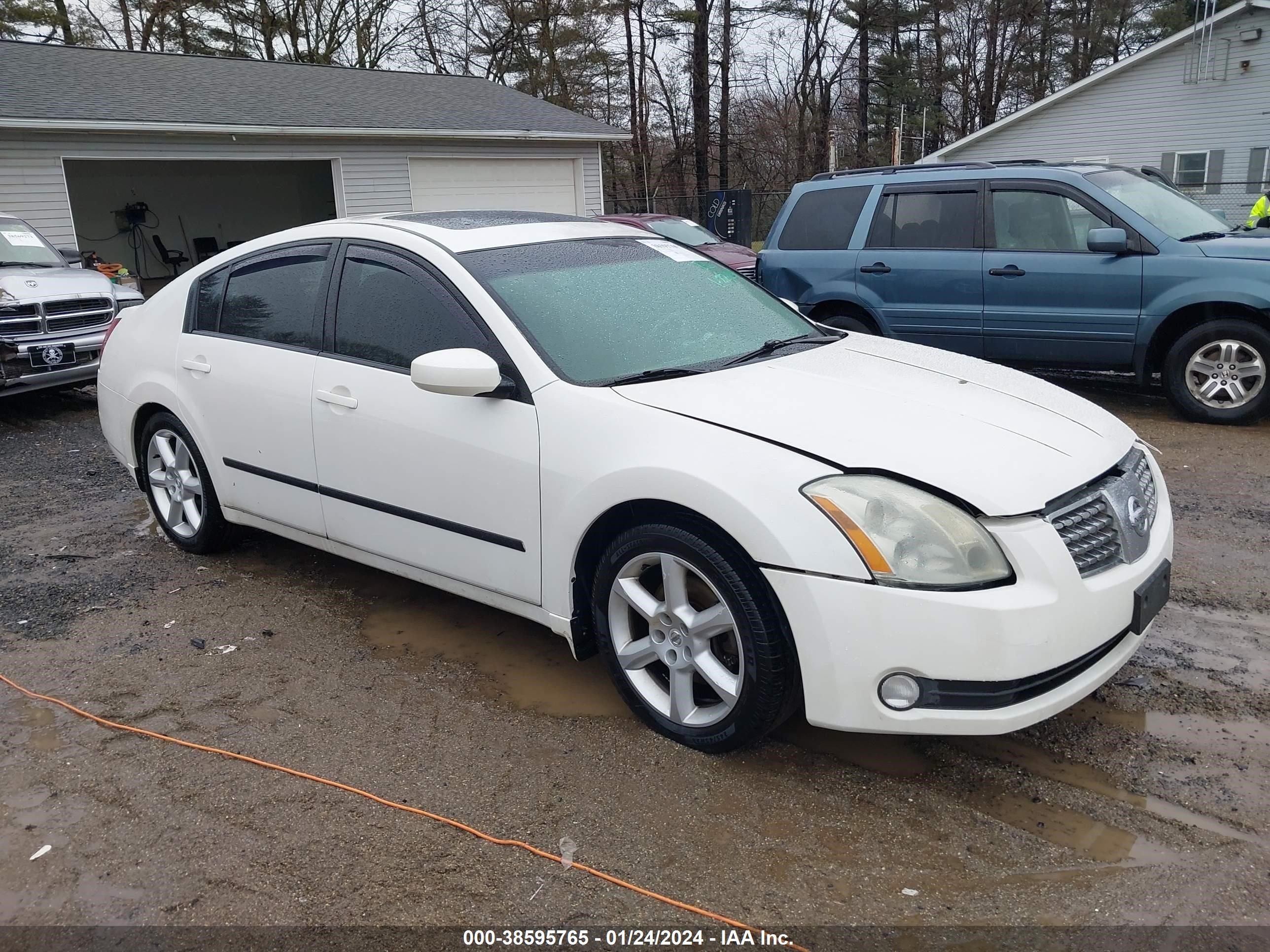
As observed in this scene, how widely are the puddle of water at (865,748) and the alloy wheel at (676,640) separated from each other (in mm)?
315

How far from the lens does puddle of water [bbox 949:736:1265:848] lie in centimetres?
273

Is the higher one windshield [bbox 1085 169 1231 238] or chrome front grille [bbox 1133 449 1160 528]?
windshield [bbox 1085 169 1231 238]

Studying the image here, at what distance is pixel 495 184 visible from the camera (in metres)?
18.5

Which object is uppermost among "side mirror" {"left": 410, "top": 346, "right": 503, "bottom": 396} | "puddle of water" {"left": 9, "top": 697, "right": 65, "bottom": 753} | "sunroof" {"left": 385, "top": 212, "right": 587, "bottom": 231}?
"sunroof" {"left": 385, "top": 212, "right": 587, "bottom": 231}

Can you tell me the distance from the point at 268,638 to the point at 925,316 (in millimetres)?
5668

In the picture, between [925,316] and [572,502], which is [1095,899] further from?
[925,316]

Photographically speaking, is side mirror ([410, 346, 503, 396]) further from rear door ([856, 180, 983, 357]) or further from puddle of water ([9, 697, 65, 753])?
A: rear door ([856, 180, 983, 357])

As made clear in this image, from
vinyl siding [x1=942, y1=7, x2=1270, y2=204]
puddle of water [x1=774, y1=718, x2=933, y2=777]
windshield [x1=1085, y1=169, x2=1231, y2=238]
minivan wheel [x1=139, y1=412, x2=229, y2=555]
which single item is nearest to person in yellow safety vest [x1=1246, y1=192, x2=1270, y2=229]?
windshield [x1=1085, y1=169, x2=1231, y2=238]

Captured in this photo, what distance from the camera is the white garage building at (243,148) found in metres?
14.0

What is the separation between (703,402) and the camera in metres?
3.15

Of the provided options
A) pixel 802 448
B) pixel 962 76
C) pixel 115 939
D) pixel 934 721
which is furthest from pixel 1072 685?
pixel 962 76

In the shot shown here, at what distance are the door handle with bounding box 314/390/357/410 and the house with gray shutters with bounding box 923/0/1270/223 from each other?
20.3 metres

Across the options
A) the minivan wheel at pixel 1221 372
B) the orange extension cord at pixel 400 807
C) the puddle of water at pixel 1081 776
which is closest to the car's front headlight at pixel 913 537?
the puddle of water at pixel 1081 776

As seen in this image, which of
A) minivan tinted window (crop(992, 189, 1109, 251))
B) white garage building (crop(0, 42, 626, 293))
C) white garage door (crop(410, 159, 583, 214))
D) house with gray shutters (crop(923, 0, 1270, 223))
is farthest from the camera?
house with gray shutters (crop(923, 0, 1270, 223))
